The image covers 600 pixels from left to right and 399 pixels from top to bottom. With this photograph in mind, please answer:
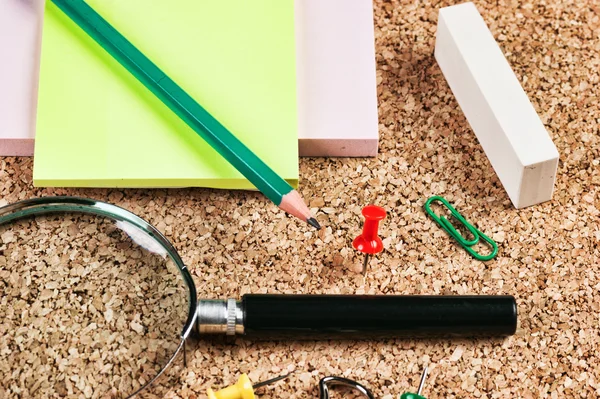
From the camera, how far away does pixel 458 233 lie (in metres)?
0.75

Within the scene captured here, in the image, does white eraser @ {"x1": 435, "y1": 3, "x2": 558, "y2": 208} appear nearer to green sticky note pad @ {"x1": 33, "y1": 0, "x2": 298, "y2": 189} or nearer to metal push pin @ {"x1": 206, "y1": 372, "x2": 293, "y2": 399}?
green sticky note pad @ {"x1": 33, "y1": 0, "x2": 298, "y2": 189}

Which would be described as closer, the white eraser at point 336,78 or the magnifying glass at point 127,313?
the magnifying glass at point 127,313

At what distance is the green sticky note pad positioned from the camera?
0.75 metres

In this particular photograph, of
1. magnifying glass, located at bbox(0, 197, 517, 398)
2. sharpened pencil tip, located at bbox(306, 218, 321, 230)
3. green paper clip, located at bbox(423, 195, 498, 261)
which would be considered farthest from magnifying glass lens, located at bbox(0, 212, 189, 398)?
green paper clip, located at bbox(423, 195, 498, 261)

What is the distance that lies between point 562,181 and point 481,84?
4.7 inches

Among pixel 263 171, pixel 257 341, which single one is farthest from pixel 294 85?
pixel 257 341

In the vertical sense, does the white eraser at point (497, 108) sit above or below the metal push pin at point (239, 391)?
above

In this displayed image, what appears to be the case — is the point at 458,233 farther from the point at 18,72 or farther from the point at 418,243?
the point at 18,72

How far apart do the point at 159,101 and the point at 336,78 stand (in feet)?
0.56

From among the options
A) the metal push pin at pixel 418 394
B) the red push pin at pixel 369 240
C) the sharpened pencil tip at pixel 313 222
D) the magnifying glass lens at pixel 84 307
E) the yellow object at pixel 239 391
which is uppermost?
the sharpened pencil tip at pixel 313 222

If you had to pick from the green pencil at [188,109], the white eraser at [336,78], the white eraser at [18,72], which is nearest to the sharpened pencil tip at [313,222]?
the green pencil at [188,109]

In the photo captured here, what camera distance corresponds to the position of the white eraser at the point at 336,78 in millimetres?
776

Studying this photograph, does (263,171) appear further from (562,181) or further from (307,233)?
(562,181)

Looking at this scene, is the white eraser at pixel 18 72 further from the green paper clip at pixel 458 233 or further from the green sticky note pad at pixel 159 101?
the green paper clip at pixel 458 233
